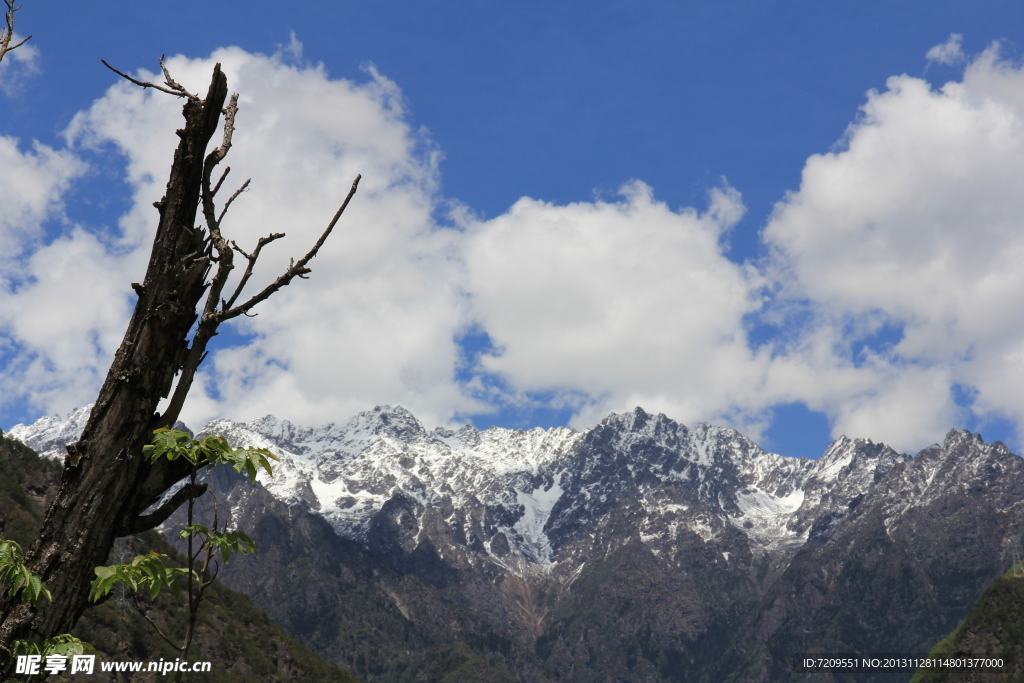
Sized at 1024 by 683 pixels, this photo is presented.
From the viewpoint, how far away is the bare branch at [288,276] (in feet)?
26.9

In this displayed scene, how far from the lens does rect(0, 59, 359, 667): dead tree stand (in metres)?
7.15

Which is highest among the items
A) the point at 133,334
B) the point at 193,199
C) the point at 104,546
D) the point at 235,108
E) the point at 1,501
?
the point at 1,501

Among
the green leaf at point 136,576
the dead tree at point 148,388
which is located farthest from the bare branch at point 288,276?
the green leaf at point 136,576

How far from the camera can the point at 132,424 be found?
7.61m

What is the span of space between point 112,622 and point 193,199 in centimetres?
17539

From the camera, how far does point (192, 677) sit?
173125 millimetres

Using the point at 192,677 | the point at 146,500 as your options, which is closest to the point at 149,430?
the point at 146,500

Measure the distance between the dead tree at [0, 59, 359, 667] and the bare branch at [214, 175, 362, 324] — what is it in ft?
0.03

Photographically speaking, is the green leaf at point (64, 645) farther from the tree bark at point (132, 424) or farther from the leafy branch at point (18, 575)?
the leafy branch at point (18, 575)

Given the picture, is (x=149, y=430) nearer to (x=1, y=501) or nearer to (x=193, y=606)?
(x=193, y=606)

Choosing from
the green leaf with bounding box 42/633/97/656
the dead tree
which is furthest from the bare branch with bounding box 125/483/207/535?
the green leaf with bounding box 42/633/97/656

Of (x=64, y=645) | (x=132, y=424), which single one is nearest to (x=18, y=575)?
(x=64, y=645)

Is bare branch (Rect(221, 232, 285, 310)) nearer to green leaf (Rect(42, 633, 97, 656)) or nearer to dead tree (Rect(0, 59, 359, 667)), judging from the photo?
dead tree (Rect(0, 59, 359, 667))

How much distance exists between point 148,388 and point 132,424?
340 millimetres
